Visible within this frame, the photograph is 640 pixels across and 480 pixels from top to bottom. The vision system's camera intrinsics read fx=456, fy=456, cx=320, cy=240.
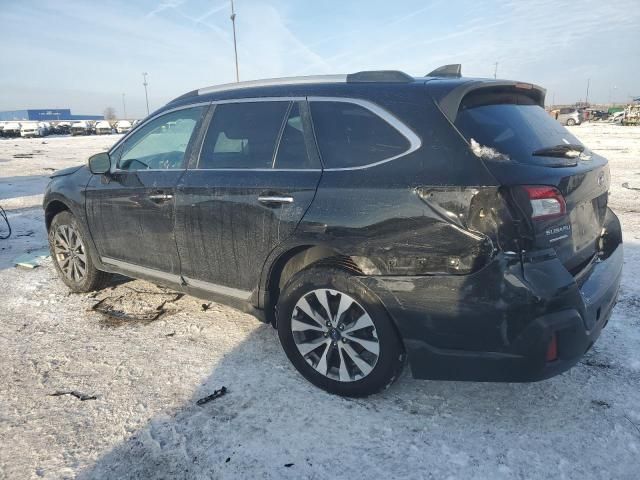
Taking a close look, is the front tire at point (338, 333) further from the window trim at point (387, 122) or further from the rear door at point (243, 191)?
the window trim at point (387, 122)

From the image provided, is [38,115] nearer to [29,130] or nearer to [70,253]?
[29,130]

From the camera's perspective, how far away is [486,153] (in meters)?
2.27

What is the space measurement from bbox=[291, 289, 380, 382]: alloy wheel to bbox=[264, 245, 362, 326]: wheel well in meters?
0.18

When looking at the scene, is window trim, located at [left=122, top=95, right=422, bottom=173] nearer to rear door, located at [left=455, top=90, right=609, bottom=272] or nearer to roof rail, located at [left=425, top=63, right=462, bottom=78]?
rear door, located at [left=455, top=90, right=609, bottom=272]

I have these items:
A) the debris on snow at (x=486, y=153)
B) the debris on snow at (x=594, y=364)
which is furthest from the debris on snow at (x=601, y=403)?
the debris on snow at (x=486, y=153)

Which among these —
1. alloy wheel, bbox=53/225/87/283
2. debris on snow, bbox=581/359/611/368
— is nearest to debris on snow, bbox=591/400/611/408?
debris on snow, bbox=581/359/611/368

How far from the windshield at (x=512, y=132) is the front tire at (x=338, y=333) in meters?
1.01

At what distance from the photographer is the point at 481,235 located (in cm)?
221

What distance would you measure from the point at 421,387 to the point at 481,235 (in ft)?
3.86

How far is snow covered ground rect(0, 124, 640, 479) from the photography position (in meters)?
2.25

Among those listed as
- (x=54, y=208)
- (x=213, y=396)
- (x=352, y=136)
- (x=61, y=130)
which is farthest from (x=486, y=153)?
(x=61, y=130)

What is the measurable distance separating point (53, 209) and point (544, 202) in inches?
180

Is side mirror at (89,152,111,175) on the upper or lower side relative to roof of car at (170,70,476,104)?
lower

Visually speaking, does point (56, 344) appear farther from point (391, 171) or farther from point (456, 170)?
point (456, 170)
